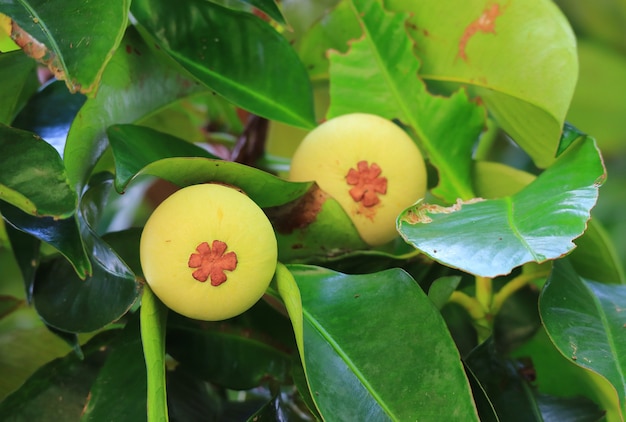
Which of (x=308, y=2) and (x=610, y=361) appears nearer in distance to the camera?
(x=610, y=361)

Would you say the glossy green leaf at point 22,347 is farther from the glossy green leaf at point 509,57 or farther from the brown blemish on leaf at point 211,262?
the glossy green leaf at point 509,57

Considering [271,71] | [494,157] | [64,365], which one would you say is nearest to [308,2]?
[271,71]

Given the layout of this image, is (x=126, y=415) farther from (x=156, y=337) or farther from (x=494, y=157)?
(x=494, y=157)

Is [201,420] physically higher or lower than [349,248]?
lower

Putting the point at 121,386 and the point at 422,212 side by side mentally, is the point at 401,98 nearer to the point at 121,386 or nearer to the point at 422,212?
the point at 422,212

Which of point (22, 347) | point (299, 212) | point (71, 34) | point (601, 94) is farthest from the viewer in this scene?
point (601, 94)

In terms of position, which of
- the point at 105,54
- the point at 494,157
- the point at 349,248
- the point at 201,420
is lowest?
the point at 494,157

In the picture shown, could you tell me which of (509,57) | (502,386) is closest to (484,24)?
(509,57)

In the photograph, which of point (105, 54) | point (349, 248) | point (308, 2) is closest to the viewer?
point (105, 54)
